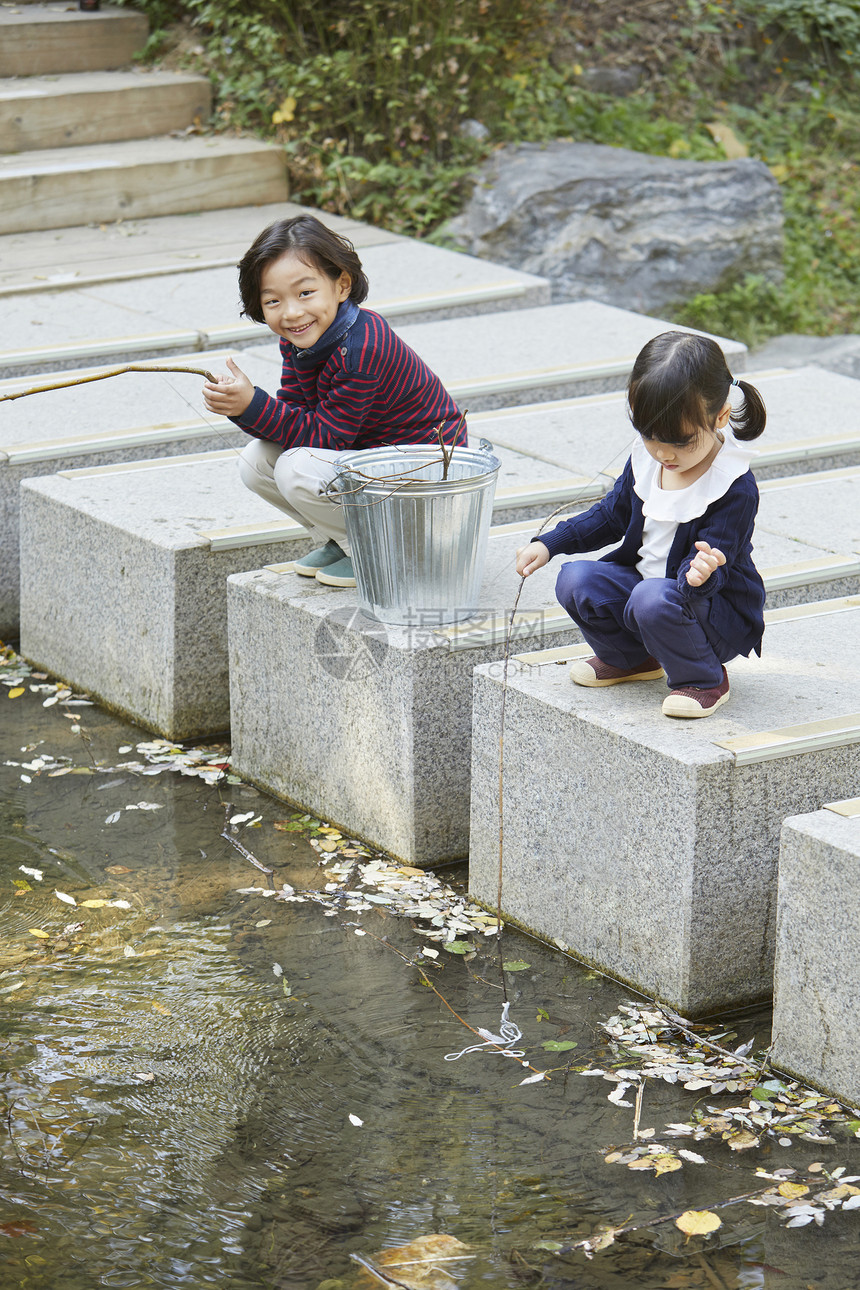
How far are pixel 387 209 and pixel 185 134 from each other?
131 cm

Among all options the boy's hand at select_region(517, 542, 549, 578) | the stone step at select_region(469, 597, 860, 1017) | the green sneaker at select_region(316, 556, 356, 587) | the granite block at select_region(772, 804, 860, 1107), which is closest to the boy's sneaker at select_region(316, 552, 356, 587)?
the green sneaker at select_region(316, 556, 356, 587)

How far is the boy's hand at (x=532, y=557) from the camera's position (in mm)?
3555

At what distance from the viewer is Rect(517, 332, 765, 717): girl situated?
3.23m

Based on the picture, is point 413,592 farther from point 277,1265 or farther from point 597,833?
point 277,1265

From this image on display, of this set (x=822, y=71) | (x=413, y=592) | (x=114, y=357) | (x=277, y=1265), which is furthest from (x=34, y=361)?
(x=822, y=71)

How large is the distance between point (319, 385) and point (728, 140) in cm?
767

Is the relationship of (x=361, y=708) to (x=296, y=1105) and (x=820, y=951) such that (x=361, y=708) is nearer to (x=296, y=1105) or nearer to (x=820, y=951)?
(x=296, y=1105)

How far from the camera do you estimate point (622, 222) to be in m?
9.09

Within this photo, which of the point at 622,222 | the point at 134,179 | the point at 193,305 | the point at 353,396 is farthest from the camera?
the point at 622,222

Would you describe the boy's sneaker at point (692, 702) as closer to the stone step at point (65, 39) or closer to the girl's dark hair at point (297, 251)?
the girl's dark hair at point (297, 251)

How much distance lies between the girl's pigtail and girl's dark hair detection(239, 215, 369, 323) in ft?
3.81

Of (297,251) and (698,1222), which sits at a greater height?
(297,251)

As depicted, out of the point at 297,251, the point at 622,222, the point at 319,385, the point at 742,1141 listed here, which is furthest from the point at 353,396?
the point at 622,222

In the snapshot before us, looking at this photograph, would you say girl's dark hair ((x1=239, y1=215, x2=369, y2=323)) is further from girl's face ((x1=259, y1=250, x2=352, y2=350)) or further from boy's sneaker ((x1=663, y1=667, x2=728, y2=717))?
boy's sneaker ((x1=663, y1=667, x2=728, y2=717))
